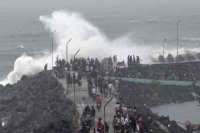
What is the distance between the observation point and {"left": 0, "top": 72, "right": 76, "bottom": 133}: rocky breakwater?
24.3 meters

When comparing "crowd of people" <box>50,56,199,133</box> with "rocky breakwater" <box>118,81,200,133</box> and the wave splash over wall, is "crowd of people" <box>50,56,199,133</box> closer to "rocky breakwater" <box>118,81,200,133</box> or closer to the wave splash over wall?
"rocky breakwater" <box>118,81,200,133</box>

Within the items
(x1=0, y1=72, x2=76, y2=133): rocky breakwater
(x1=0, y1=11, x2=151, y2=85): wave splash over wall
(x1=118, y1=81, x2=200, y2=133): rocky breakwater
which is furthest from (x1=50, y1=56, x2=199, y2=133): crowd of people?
(x1=0, y1=11, x2=151, y2=85): wave splash over wall

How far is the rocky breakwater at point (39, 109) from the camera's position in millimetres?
24289

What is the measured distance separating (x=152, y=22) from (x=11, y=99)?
254 feet

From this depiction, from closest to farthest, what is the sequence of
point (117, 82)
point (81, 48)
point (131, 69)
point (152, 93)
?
point (117, 82) < point (152, 93) < point (131, 69) < point (81, 48)

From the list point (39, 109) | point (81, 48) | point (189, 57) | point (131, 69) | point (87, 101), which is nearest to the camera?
point (87, 101)

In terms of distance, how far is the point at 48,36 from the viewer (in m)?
94.3

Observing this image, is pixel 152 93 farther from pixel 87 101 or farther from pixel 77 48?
pixel 77 48

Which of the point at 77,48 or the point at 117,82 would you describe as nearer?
the point at 117,82

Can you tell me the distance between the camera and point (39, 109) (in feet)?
96.9

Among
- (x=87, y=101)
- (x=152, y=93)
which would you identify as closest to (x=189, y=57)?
(x=152, y=93)

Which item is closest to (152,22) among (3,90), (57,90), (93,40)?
(93,40)

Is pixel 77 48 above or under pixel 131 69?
above

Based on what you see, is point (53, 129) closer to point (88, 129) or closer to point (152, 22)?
point (88, 129)
